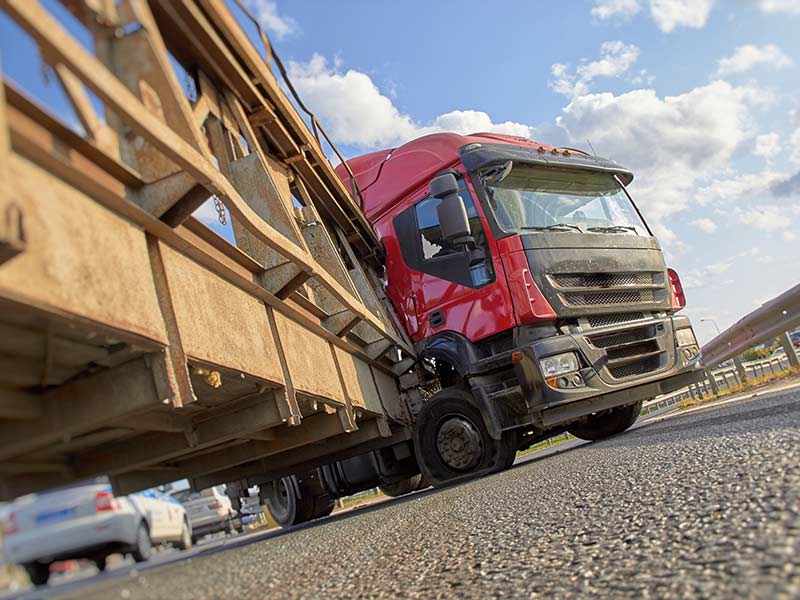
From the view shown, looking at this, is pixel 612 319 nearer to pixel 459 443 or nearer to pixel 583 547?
pixel 459 443

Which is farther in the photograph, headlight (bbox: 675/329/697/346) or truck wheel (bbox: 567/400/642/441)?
truck wheel (bbox: 567/400/642/441)

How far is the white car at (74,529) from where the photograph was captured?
4.46 ft

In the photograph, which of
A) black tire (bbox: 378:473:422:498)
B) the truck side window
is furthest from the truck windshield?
black tire (bbox: 378:473:422:498)

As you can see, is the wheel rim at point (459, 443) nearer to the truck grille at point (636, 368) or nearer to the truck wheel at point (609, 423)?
the truck grille at point (636, 368)

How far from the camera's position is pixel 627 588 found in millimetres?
1453

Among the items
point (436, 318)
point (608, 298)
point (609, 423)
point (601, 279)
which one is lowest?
point (609, 423)

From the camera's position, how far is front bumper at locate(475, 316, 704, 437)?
5645 millimetres

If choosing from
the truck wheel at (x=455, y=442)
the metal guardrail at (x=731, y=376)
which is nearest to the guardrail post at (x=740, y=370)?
the metal guardrail at (x=731, y=376)

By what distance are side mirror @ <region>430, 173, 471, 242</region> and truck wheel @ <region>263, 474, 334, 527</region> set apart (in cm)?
348

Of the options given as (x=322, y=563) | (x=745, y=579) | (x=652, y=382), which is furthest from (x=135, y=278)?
(x=652, y=382)

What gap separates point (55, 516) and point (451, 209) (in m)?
4.72

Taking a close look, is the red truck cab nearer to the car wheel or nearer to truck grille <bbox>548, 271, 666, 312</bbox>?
truck grille <bbox>548, 271, 666, 312</bbox>

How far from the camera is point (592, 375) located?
19.1 ft

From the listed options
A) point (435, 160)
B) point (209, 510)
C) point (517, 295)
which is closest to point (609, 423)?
point (517, 295)
